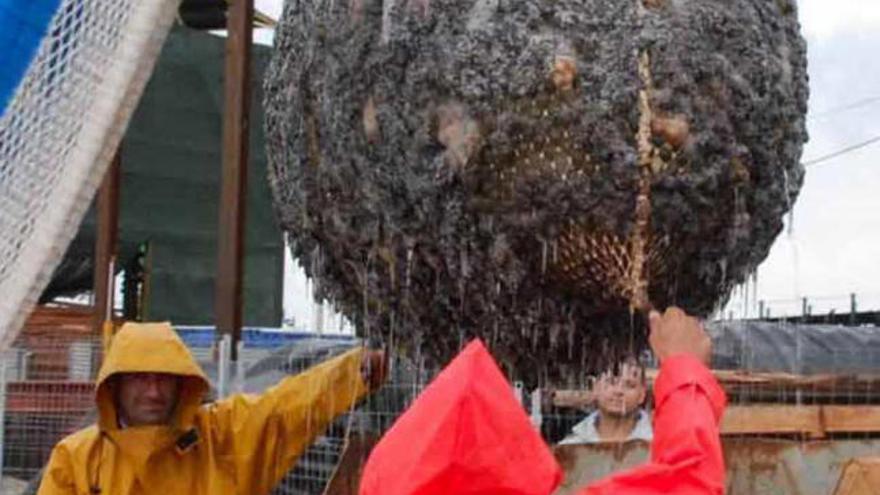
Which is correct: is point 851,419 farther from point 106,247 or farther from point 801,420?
point 106,247

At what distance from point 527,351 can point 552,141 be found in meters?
0.35

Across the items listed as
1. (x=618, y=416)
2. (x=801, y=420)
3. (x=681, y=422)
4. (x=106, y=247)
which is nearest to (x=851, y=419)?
(x=801, y=420)

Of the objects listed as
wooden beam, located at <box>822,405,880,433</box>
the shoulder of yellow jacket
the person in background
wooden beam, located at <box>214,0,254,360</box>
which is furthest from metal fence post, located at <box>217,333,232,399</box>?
the shoulder of yellow jacket

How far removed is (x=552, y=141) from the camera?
1680 millimetres

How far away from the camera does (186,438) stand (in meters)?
2.60

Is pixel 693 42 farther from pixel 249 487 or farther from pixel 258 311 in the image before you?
pixel 258 311

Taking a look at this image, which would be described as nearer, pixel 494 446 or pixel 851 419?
pixel 494 446

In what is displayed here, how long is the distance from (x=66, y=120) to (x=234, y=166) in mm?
5007

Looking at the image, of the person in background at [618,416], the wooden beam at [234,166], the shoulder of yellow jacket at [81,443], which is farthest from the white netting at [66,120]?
the wooden beam at [234,166]

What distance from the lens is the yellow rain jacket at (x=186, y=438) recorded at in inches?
101

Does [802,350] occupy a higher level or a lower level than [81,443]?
higher

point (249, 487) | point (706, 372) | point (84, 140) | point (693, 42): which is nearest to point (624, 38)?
point (693, 42)

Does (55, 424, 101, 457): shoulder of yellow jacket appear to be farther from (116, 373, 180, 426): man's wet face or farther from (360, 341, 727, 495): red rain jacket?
(360, 341, 727, 495): red rain jacket

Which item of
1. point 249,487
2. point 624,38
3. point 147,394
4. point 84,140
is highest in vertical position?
point 624,38
